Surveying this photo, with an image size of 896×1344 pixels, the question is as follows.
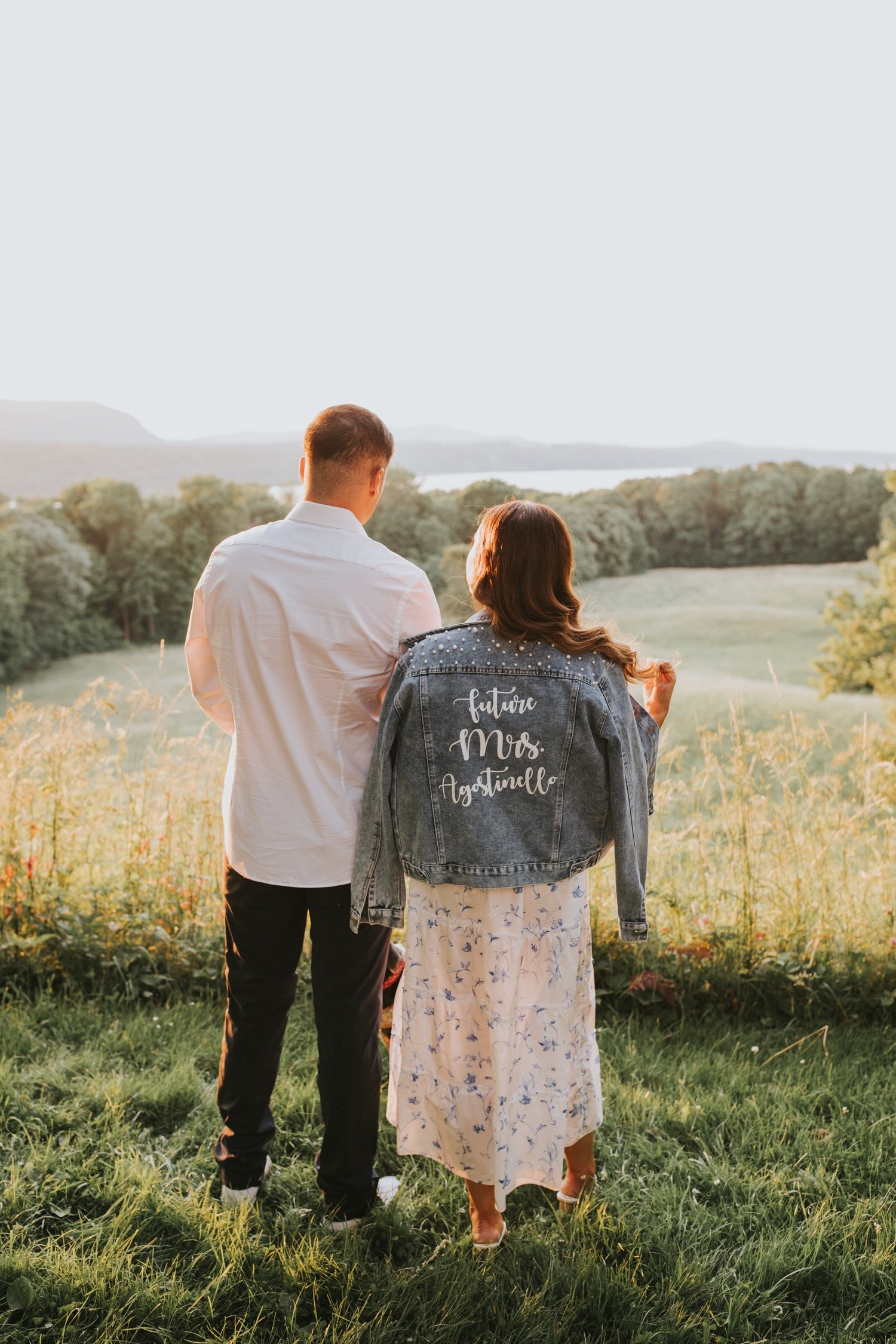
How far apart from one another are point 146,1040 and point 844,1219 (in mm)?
2151

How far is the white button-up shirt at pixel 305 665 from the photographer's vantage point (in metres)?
2.04

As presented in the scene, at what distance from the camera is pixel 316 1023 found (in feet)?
7.47

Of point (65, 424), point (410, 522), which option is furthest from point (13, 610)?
point (410, 522)

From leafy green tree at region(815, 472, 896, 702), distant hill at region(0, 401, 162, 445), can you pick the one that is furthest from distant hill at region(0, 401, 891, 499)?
leafy green tree at region(815, 472, 896, 702)


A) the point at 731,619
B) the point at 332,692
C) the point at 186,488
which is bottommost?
the point at 731,619

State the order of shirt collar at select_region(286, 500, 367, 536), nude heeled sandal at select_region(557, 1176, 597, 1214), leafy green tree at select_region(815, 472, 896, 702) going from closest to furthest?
shirt collar at select_region(286, 500, 367, 536) → nude heeled sandal at select_region(557, 1176, 597, 1214) → leafy green tree at select_region(815, 472, 896, 702)

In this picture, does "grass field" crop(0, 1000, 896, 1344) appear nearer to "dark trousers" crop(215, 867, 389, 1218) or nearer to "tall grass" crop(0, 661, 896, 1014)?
"dark trousers" crop(215, 867, 389, 1218)

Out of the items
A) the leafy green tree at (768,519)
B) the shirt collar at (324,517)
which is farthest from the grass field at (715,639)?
the shirt collar at (324,517)

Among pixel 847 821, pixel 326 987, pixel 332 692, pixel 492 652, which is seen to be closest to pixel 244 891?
pixel 326 987

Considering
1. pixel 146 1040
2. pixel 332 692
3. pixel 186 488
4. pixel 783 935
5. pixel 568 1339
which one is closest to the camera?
pixel 568 1339

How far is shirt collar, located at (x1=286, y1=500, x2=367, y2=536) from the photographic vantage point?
2.08 m

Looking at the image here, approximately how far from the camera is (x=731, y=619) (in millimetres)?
25000

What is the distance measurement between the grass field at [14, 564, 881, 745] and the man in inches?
587

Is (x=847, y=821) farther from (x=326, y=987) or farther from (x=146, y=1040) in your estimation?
(x=146, y=1040)
